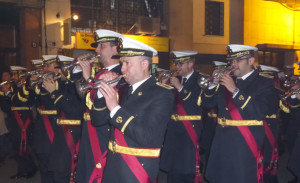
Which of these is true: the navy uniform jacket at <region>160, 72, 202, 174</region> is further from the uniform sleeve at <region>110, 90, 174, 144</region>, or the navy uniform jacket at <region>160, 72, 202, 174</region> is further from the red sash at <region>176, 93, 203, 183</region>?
the uniform sleeve at <region>110, 90, 174, 144</region>

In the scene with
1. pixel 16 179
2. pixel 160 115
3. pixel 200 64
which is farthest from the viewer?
pixel 200 64

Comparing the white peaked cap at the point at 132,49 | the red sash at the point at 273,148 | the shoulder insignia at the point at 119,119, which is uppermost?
the white peaked cap at the point at 132,49

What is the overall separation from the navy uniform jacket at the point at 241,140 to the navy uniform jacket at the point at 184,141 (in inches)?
43.1

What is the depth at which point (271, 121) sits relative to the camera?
609 cm

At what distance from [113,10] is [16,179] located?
10.8 m

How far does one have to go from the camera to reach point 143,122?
114 inches

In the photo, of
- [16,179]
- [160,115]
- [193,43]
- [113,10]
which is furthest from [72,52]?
[160,115]

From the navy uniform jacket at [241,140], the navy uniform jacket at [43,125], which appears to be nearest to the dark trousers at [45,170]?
the navy uniform jacket at [43,125]

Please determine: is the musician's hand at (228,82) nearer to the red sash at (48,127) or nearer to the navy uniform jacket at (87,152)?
the navy uniform jacket at (87,152)

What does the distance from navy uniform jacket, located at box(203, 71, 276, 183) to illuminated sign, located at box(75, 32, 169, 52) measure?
34.9 ft

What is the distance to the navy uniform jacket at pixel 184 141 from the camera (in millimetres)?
5578

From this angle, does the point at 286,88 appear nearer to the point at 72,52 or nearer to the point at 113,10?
the point at 72,52

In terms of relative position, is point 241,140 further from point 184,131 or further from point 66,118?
point 66,118

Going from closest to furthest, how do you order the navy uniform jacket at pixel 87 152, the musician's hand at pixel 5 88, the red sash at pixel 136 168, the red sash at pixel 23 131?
1. the red sash at pixel 136 168
2. the navy uniform jacket at pixel 87 152
3. the red sash at pixel 23 131
4. the musician's hand at pixel 5 88
